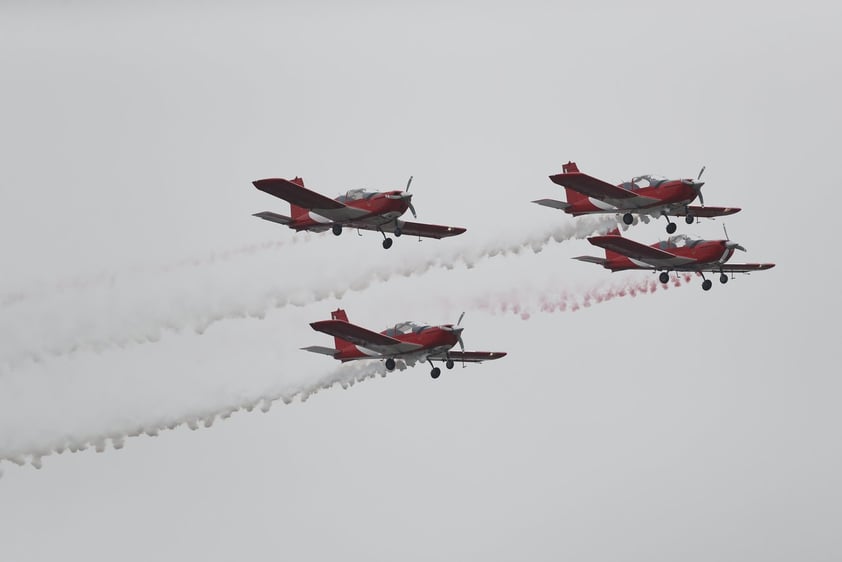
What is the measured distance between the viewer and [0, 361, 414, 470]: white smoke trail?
226 ft

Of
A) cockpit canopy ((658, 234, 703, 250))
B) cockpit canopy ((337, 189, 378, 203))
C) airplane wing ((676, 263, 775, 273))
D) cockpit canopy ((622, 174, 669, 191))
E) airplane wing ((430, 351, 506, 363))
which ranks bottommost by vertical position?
airplane wing ((430, 351, 506, 363))

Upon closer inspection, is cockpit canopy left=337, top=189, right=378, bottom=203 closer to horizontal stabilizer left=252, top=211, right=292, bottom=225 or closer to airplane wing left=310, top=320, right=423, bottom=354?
horizontal stabilizer left=252, top=211, right=292, bottom=225

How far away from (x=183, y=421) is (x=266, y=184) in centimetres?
1379

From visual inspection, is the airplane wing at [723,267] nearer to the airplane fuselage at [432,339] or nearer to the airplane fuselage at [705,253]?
the airplane fuselage at [705,253]

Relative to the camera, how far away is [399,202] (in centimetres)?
6656

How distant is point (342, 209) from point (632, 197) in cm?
1281

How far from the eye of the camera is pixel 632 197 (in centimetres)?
7025

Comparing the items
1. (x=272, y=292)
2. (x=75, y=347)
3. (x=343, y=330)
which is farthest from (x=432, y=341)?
(x=75, y=347)

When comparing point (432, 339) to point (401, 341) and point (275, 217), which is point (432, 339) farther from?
point (275, 217)

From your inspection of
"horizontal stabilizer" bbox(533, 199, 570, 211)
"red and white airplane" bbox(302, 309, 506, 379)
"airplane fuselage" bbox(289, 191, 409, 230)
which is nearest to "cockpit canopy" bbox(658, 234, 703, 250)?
"horizontal stabilizer" bbox(533, 199, 570, 211)

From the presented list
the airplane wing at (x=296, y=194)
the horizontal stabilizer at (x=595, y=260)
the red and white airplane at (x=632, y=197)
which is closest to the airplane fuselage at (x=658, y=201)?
the red and white airplane at (x=632, y=197)

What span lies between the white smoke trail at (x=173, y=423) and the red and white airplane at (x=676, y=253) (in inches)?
435

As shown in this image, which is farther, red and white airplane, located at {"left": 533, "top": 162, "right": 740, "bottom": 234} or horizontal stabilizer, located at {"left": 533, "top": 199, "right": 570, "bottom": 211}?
horizontal stabilizer, located at {"left": 533, "top": 199, "right": 570, "bottom": 211}

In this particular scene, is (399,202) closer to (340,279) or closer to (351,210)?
(351,210)
